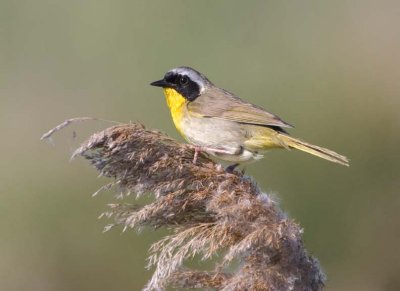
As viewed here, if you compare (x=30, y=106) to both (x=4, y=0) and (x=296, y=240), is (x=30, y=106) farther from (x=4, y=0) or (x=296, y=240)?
(x=296, y=240)

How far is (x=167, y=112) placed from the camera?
729 centimetres

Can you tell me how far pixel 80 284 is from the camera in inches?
223

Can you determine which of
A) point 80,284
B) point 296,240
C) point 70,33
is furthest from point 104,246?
point 70,33

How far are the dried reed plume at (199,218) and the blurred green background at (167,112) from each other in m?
0.20

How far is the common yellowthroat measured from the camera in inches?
177

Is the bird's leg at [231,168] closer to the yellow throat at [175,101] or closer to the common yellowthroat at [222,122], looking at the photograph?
the common yellowthroat at [222,122]

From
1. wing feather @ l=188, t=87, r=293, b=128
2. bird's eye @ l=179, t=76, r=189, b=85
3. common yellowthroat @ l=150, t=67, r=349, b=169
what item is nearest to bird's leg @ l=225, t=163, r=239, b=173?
common yellowthroat @ l=150, t=67, r=349, b=169

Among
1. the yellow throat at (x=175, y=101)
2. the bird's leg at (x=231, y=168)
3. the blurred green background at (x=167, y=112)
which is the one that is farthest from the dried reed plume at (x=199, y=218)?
the yellow throat at (x=175, y=101)

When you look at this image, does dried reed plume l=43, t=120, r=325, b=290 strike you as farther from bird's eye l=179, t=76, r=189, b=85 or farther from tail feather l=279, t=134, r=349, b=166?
bird's eye l=179, t=76, r=189, b=85

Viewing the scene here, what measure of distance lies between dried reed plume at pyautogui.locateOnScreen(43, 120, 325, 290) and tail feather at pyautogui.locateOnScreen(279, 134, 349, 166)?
3.40ft

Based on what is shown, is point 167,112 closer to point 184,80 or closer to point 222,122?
point 184,80

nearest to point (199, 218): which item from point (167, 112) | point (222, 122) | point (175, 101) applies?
point (222, 122)

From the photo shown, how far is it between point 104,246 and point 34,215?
2.05ft

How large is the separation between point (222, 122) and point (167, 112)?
8.33ft
